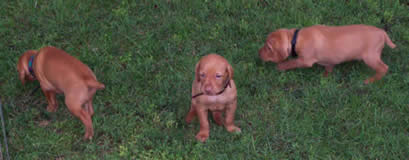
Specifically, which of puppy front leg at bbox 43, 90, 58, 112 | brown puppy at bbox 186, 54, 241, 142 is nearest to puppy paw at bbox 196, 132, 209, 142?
brown puppy at bbox 186, 54, 241, 142

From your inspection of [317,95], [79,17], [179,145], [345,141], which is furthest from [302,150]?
[79,17]

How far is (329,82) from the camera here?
16.8 feet

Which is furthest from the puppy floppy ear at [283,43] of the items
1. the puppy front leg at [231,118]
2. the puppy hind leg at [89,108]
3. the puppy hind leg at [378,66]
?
the puppy hind leg at [89,108]

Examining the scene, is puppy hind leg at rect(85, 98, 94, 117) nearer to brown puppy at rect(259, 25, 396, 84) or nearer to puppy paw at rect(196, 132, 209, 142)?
puppy paw at rect(196, 132, 209, 142)

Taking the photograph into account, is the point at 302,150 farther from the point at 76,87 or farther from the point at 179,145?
the point at 76,87

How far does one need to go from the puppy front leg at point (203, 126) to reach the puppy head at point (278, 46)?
4.51 ft

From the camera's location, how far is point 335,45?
500 cm

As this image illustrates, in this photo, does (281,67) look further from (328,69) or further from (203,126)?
(203,126)

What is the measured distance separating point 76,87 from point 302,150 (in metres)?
2.33

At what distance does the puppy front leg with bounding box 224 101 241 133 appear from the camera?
14.0ft

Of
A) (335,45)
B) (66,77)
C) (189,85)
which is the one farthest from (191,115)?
(335,45)

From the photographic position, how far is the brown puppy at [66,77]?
13.9ft

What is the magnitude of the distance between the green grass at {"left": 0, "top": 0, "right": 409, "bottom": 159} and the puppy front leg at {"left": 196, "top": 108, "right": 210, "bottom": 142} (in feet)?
0.25

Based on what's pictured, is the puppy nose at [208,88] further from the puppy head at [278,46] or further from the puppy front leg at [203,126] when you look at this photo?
the puppy head at [278,46]
